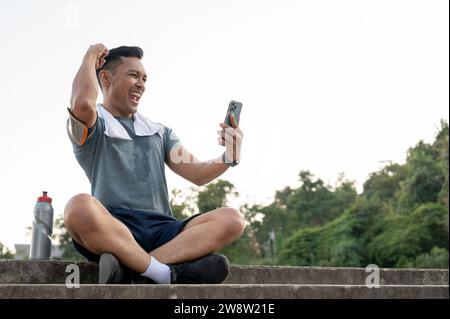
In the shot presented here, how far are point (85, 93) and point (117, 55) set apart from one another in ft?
2.15

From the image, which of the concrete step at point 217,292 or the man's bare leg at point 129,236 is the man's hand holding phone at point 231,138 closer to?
the man's bare leg at point 129,236

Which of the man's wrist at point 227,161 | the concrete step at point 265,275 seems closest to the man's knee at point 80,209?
the concrete step at point 265,275

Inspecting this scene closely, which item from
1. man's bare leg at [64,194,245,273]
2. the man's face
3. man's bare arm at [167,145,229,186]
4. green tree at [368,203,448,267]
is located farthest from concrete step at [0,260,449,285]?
green tree at [368,203,448,267]

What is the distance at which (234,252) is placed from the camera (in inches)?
1369

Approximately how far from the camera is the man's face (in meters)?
3.57

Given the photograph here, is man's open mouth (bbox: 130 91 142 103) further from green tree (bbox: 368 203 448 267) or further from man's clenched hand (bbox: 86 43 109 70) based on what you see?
green tree (bbox: 368 203 448 267)

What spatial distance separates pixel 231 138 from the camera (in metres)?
3.34

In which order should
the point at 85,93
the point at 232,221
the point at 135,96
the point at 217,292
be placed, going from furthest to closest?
the point at 135,96 < the point at 232,221 < the point at 85,93 < the point at 217,292

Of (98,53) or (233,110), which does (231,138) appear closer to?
(233,110)

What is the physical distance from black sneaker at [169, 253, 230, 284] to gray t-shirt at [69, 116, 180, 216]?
474 mm

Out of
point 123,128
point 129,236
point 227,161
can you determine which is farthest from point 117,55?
point 129,236

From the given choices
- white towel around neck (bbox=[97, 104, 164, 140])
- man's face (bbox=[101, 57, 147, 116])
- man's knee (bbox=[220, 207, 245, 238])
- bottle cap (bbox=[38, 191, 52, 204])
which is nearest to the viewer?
man's knee (bbox=[220, 207, 245, 238])

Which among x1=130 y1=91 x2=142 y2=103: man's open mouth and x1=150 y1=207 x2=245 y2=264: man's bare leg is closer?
x1=150 y1=207 x2=245 y2=264: man's bare leg
